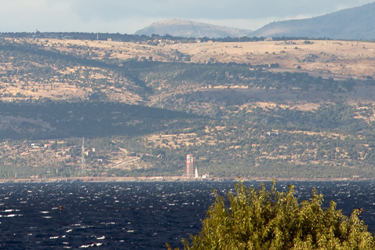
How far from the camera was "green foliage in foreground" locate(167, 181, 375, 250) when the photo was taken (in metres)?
62.9

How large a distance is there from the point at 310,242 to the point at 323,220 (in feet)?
22.1

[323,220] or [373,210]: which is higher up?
[323,220]

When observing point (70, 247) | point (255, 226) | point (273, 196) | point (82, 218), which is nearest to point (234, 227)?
point (255, 226)

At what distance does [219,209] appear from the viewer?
70.9 metres

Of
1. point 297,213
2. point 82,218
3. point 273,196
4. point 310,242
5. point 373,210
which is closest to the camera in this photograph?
point 310,242

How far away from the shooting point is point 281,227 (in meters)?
65.9

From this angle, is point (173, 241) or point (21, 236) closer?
point (173, 241)

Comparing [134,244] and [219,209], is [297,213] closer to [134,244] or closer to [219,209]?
[219,209]

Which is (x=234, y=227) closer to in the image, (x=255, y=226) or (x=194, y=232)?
(x=255, y=226)

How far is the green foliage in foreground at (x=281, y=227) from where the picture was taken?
2475 inches

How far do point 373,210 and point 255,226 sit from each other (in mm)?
138581

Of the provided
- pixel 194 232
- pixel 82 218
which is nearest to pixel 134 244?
pixel 194 232

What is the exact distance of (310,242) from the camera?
6159 cm

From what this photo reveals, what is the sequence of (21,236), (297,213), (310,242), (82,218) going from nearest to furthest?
(310,242) < (297,213) < (21,236) < (82,218)
